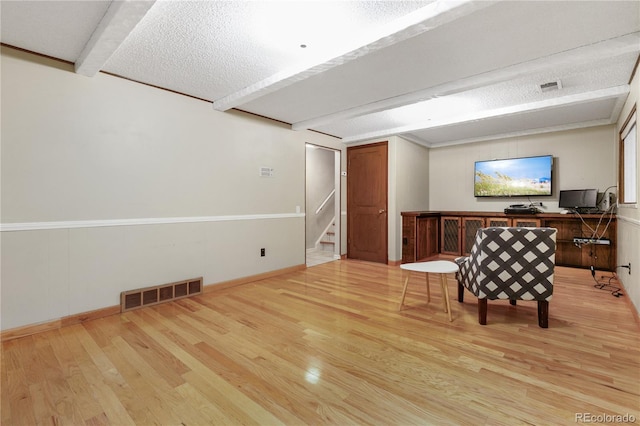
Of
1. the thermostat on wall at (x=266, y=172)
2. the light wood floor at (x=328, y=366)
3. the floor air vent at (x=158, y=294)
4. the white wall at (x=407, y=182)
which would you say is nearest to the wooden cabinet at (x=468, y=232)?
the white wall at (x=407, y=182)

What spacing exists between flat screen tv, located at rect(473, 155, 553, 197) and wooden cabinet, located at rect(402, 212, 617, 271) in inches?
24.0

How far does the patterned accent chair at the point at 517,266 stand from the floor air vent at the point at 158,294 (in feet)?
10.2

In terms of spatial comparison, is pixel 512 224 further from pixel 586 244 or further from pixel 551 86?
pixel 551 86

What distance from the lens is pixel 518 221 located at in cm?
500

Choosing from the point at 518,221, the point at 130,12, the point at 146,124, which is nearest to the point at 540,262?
the point at 518,221

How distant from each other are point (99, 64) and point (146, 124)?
0.72 m

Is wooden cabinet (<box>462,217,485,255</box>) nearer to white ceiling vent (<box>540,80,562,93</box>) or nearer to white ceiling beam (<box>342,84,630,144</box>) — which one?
white ceiling beam (<box>342,84,630,144</box>)

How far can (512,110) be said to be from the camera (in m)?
3.93

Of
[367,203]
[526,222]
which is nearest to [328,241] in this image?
[367,203]

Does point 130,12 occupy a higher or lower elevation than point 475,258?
higher

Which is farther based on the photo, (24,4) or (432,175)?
(432,175)

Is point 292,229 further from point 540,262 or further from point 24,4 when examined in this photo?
point 24,4

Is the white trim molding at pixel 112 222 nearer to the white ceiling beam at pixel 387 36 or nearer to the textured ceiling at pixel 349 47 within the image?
the textured ceiling at pixel 349 47

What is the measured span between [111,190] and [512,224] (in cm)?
587
